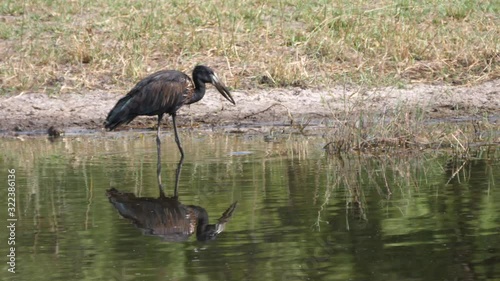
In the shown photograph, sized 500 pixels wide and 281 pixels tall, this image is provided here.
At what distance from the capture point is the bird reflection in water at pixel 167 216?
7.83m

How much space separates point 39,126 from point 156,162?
11.2 feet

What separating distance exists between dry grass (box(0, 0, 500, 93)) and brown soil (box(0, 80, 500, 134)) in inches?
8.4

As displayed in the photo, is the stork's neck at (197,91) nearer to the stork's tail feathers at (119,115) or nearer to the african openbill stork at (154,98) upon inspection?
the african openbill stork at (154,98)

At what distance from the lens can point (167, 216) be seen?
8422 millimetres

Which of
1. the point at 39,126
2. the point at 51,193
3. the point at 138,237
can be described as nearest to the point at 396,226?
the point at 138,237

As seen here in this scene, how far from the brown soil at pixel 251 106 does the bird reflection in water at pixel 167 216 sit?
4.95 metres

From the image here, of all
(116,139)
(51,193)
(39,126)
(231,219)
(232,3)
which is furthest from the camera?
(232,3)

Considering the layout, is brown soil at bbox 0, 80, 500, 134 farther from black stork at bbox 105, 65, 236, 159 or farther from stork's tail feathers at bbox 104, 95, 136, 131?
stork's tail feathers at bbox 104, 95, 136, 131

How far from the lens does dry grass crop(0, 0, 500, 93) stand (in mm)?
15117

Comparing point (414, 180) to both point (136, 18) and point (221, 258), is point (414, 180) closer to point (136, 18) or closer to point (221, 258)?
point (221, 258)

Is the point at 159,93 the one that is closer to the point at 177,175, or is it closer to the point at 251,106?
the point at 177,175

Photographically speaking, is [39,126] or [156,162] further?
[39,126]

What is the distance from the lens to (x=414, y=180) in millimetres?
9781

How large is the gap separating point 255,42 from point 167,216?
310 inches
